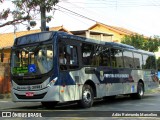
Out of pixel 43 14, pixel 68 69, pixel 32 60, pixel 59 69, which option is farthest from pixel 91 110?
pixel 43 14

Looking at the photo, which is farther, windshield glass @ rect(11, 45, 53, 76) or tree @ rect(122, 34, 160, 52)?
tree @ rect(122, 34, 160, 52)

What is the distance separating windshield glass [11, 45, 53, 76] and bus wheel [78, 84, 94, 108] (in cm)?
205

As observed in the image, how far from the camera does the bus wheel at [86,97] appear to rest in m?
15.1

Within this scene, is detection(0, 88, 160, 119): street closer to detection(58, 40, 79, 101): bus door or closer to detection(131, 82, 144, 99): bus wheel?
detection(58, 40, 79, 101): bus door

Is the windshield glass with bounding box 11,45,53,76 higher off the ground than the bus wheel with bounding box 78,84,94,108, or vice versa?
the windshield glass with bounding box 11,45,53,76

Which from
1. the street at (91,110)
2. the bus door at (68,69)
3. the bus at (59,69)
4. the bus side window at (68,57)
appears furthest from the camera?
the bus side window at (68,57)

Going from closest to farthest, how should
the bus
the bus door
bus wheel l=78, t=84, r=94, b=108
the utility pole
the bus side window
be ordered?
the bus, the bus door, the bus side window, bus wheel l=78, t=84, r=94, b=108, the utility pole

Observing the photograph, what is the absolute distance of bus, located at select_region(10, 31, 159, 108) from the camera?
46.3 ft

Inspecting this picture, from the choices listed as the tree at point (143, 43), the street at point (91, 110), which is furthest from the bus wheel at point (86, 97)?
the tree at point (143, 43)

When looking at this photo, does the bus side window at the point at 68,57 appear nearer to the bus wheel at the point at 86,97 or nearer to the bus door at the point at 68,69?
the bus door at the point at 68,69

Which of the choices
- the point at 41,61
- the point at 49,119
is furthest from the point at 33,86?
the point at 49,119

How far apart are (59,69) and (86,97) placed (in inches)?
80.2

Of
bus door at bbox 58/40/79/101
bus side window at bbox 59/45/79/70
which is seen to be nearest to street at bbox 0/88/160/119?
bus door at bbox 58/40/79/101

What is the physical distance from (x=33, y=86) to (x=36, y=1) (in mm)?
5104
